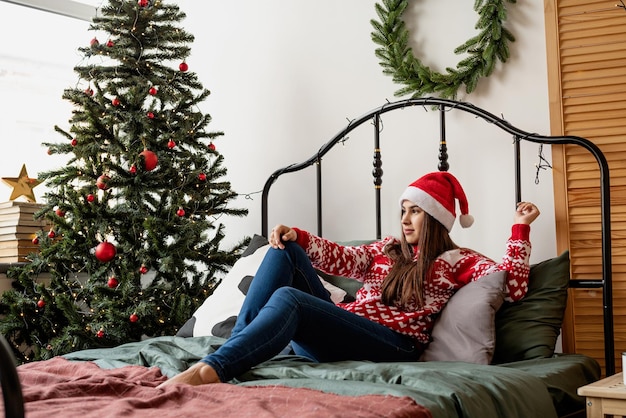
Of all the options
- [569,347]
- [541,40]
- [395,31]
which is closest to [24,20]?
[395,31]

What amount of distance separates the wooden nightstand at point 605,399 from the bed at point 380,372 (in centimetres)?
9

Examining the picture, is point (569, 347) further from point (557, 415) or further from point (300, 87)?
point (300, 87)

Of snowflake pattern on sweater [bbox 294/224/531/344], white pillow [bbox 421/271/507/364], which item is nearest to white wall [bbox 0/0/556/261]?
snowflake pattern on sweater [bbox 294/224/531/344]

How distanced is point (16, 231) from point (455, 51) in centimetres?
205

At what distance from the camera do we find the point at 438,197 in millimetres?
2350

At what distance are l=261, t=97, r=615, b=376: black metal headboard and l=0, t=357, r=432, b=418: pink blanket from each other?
1.18 m

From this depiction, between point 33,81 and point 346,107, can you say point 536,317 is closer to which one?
point 346,107

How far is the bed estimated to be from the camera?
1383 millimetres

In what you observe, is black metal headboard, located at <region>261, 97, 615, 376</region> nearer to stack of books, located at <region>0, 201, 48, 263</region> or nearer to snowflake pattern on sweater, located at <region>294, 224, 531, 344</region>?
snowflake pattern on sweater, located at <region>294, 224, 531, 344</region>

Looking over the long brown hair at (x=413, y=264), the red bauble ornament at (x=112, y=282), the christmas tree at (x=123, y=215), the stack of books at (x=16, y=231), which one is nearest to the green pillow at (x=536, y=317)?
the long brown hair at (x=413, y=264)

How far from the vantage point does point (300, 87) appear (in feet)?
11.0

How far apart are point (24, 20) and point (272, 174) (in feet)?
5.12

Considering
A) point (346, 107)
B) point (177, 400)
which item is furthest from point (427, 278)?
point (346, 107)

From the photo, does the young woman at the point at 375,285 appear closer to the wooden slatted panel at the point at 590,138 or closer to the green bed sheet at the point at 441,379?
the green bed sheet at the point at 441,379
